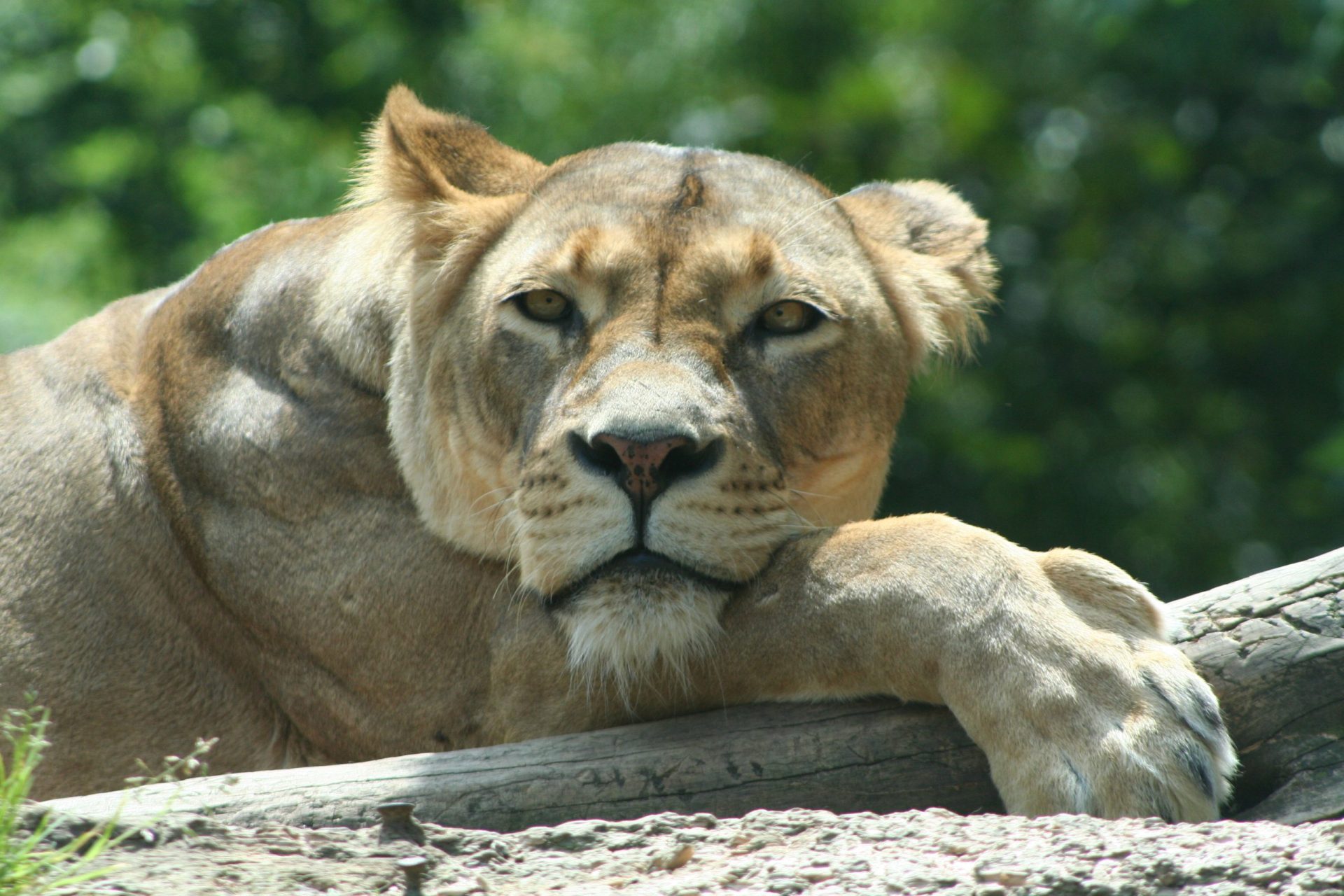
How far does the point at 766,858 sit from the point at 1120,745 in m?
0.73

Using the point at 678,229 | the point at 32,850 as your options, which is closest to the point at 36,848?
the point at 32,850

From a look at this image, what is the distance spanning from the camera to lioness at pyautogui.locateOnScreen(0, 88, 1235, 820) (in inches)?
129

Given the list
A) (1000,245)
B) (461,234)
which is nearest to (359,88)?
(1000,245)

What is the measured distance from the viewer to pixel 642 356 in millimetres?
3592

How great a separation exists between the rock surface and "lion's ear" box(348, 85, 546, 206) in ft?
6.72

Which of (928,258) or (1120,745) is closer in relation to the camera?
(1120,745)

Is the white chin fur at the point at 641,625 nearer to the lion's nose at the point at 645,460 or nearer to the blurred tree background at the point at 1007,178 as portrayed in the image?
the lion's nose at the point at 645,460

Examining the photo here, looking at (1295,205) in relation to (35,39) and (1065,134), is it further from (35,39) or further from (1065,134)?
(35,39)

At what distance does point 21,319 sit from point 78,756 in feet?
16.3

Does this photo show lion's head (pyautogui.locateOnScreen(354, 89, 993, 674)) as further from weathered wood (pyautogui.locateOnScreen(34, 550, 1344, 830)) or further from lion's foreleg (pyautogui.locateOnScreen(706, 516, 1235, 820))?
weathered wood (pyautogui.locateOnScreen(34, 550, 1344, 830))

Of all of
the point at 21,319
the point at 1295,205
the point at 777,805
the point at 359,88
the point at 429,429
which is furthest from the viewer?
the point at 359,88

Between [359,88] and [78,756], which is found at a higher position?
[359,88]

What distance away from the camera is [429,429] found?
3.95m

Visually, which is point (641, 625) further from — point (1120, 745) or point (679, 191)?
point (679, 191)
